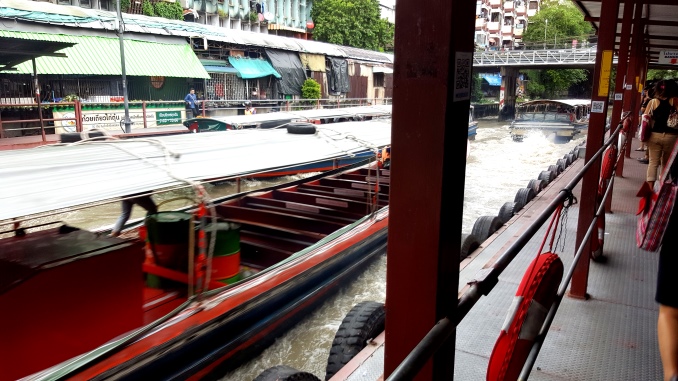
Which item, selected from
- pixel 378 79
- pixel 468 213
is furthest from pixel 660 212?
pixel 378 79

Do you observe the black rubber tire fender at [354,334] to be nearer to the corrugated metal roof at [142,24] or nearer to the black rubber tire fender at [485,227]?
the black rubber tire fender at [485,227]

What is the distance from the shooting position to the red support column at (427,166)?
155cm

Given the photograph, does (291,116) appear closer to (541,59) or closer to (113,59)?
(113,59)

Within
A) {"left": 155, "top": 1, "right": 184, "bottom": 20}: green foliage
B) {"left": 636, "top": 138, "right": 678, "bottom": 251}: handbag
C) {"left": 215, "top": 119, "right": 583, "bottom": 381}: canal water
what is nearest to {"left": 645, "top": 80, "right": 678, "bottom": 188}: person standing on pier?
{"left": 215, "top": 119, "right": 583, "bottom": 381}: canal water

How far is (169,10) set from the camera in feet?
95.7

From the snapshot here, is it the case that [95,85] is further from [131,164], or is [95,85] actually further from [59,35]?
[131,164]

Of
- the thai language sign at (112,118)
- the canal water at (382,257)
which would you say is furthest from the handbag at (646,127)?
the thai language sign at (112,118)

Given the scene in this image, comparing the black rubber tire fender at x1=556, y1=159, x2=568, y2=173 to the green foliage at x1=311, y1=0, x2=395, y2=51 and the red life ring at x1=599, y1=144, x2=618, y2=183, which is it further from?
the green foliage at x1=311, y1=0, x2=395, y2=51

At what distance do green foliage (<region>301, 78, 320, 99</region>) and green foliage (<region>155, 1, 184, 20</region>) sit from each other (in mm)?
8555

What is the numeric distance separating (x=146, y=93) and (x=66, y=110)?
17.5 ft

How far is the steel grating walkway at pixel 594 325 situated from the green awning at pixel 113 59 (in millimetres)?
16701

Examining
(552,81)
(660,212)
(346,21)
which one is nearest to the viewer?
(660,212)

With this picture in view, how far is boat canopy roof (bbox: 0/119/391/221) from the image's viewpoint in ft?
12.4

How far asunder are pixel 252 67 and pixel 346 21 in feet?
51.3
